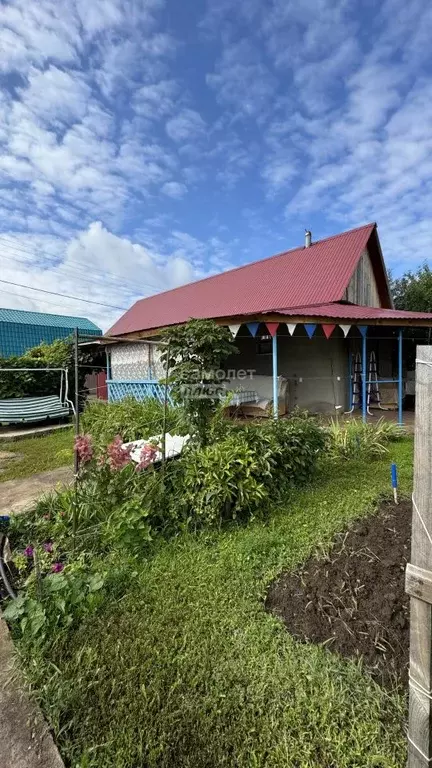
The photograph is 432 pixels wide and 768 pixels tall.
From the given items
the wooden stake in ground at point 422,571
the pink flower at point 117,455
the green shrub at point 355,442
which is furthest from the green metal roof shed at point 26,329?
the wooden stake in ground at point 422,571

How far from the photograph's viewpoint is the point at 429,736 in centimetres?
122

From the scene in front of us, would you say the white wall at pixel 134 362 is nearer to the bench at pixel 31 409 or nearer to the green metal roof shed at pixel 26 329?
the bench at pixel 31 409

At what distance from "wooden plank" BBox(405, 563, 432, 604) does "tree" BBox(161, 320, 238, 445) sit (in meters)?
2.62

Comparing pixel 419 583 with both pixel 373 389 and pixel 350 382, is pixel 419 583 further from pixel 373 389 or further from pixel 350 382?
pixel 373 389

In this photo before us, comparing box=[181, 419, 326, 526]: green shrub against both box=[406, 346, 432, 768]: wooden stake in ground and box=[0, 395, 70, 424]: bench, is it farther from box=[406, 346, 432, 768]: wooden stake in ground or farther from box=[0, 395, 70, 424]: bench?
box=[0, 395, 70, 424]: bench

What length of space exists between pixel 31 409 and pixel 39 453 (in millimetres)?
2803

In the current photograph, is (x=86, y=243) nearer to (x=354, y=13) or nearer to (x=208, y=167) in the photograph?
(x=208, y=167)

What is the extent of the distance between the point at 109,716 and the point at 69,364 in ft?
35.0

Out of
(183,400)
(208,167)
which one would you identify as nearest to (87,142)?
(208,167)

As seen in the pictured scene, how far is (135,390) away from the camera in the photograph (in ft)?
34.2

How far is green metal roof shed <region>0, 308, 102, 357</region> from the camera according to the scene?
21.9m

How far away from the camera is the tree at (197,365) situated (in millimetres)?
3646

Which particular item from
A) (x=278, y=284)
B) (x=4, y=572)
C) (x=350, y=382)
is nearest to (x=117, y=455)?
(x=4, y=572)

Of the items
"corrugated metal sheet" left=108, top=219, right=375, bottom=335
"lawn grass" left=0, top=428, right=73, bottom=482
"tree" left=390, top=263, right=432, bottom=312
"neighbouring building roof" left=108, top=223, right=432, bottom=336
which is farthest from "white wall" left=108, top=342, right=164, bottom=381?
"tree" left=390, top=263, right=432, bottom=312
